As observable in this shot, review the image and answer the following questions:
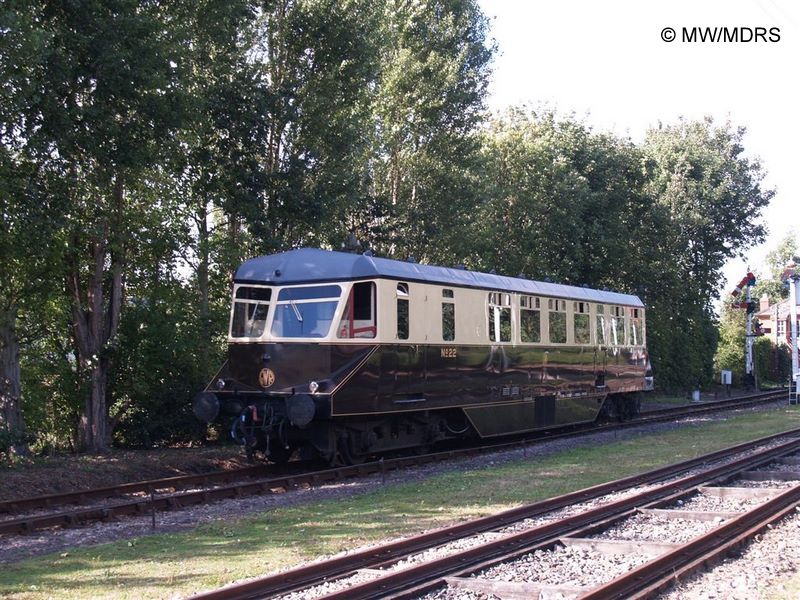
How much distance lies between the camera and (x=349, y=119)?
21875mm

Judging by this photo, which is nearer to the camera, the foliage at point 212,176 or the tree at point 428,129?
the foliage at point 212,176

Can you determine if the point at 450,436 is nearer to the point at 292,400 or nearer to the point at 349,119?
the point at 292,400

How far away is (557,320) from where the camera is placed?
20.2m

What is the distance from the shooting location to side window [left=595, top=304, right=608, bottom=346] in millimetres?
22188

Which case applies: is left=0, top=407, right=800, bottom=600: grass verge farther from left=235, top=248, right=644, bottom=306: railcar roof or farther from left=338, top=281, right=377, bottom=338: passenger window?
left=235, top=248, right=644, bottom=306: railcar roof

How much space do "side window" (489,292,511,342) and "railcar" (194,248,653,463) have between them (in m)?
0.03

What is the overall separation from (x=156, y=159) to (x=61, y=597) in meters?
10.5

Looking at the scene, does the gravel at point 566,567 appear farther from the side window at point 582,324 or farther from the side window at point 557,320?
the side window at point 582,324

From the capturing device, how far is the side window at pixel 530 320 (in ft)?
61.8

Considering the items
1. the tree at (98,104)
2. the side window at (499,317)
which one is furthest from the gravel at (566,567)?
the tree at (98,104)

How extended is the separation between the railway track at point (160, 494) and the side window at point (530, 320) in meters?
3.00

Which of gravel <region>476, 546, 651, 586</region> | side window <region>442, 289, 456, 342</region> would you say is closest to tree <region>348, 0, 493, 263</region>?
side window <region>442, 289, 456, 342</region>

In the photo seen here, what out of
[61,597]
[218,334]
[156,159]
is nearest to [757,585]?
[61,597]

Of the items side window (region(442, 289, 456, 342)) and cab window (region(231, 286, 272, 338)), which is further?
side window (region(442, 289, 456, 342))
